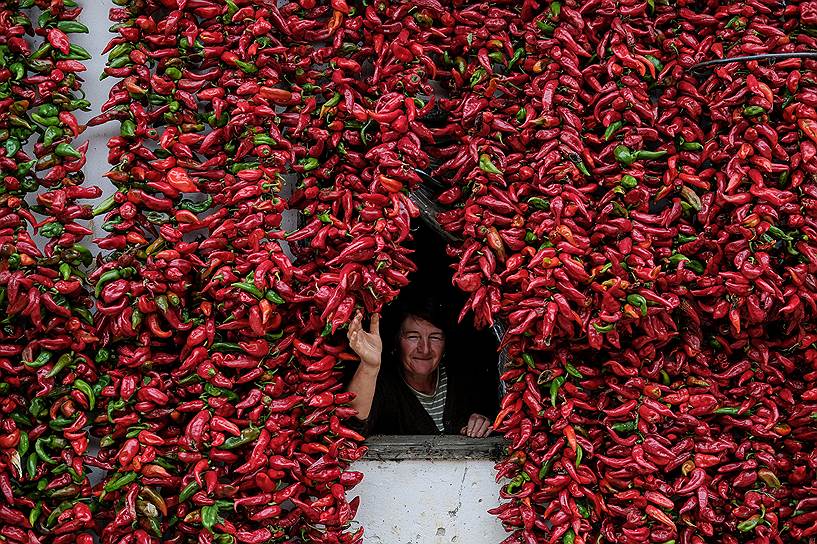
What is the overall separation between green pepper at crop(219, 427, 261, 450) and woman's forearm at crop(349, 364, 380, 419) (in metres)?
0.43

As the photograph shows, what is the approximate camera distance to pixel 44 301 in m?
2.75

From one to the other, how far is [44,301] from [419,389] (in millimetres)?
1724

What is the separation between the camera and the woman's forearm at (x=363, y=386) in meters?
3.02

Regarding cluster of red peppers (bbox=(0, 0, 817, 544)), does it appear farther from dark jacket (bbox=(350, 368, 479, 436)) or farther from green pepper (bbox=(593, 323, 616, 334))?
dark jacket (bbox=(350, 368, 479, 436))

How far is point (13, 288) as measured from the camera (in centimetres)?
270

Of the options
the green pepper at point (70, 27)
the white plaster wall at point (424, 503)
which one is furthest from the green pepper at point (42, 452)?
the green pepper at point (70, 27)

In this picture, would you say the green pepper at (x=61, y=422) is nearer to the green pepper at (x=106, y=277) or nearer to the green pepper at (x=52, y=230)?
the green pepper at (x=106, y=277)

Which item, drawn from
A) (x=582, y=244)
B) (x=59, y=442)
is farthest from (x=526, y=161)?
(x=59, y=442)

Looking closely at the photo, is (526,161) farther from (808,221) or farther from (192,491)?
(192,491)

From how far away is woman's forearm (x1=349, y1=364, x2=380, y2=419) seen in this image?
302cm

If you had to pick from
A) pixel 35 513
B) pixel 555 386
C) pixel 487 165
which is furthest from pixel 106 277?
pixel 555 386

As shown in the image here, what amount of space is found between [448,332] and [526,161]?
5.77 ft

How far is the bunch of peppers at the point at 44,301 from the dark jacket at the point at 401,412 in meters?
1.21

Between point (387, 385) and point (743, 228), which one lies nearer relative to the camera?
point (743, 228)
